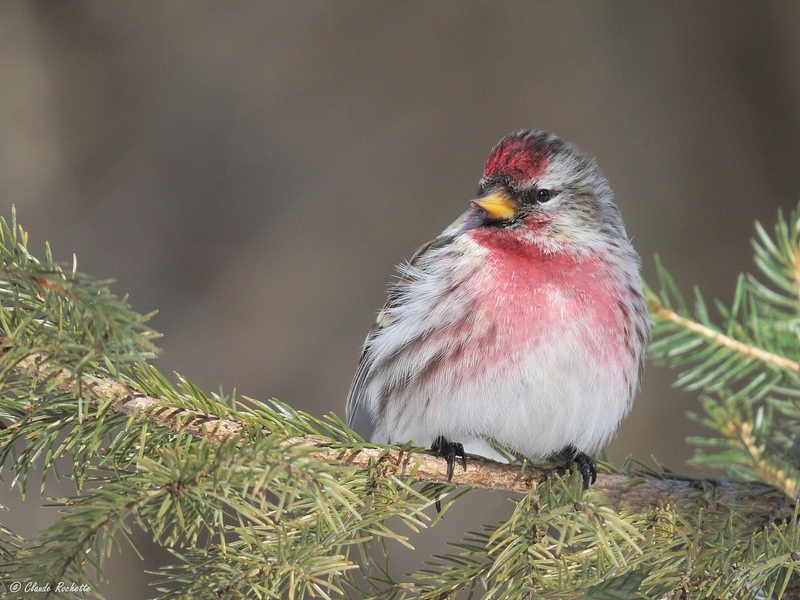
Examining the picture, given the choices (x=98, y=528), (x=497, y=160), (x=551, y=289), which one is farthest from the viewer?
(x=497, y=160)

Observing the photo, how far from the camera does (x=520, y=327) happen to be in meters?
1.46

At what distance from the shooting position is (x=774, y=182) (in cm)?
301

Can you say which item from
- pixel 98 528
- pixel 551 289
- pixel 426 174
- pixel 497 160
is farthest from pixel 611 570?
pixel 426 174

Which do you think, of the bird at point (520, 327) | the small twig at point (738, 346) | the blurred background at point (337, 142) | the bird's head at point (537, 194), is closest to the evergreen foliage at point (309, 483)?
the small twig at point (738, 346)

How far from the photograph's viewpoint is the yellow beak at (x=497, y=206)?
1.61 m

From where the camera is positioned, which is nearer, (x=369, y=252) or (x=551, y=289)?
(x=551, y=289)

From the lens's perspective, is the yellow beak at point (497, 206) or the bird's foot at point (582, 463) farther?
the yellow beak at point (497, 206)

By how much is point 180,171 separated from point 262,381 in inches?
32.6

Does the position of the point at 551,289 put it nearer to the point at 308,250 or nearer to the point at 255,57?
the point at 308,250

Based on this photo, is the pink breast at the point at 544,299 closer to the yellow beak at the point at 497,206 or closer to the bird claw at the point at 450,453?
the yellow beak at the point at 497,206

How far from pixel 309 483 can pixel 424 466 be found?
0.38 metres

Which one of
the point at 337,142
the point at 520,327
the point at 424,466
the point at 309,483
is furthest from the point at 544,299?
the point at 337,142

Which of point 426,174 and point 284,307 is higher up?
point 426,174

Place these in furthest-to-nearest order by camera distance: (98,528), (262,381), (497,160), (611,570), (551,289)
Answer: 1. (262,381)
2. (497,160)
3. (551,289)
4. (611,570)
5. (98,528)
